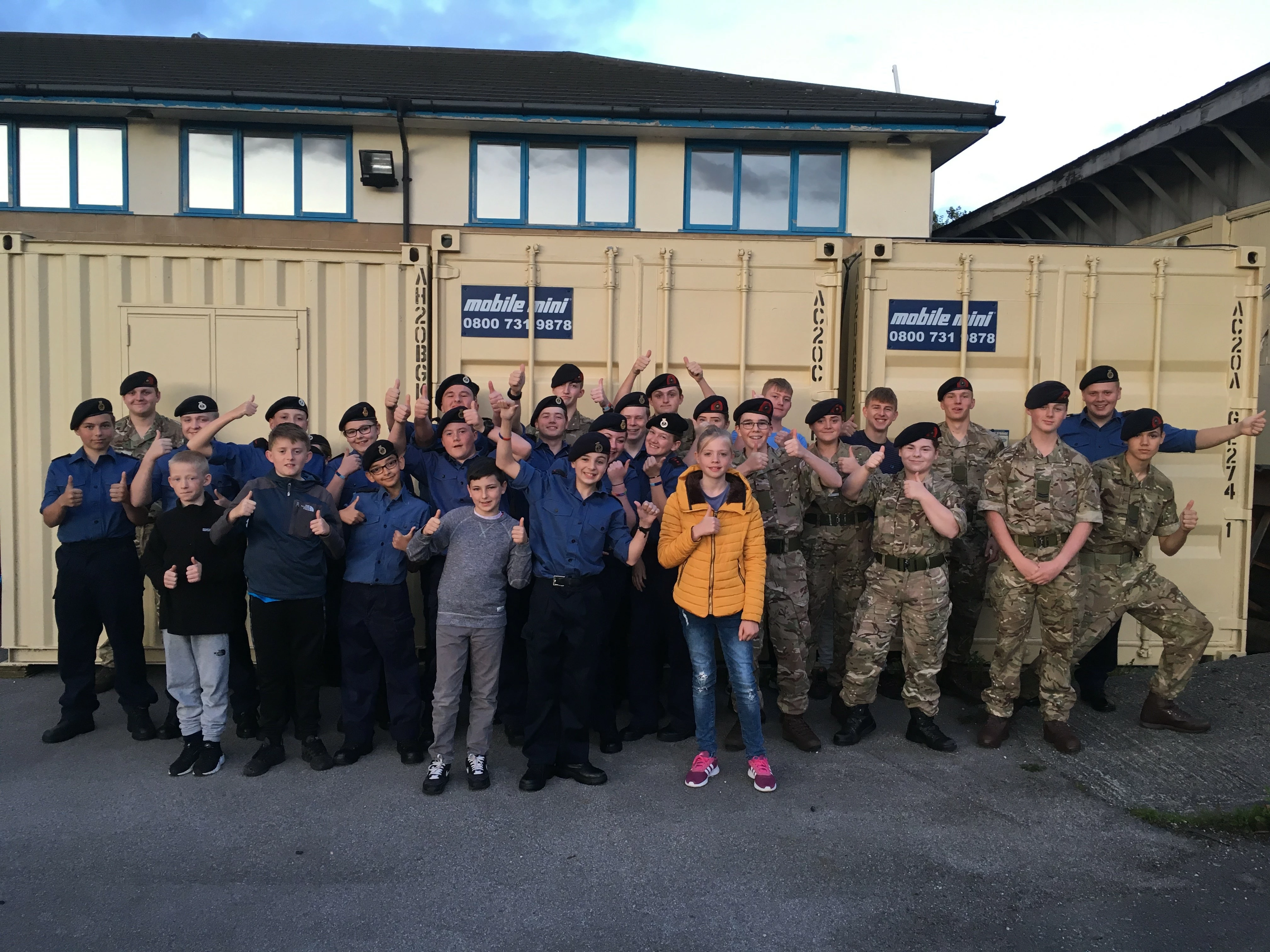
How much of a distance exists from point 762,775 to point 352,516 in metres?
2.39

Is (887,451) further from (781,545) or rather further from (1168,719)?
(1168,719)

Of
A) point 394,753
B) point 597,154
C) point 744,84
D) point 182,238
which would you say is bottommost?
point 394,753

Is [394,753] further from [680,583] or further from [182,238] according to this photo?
[182,238]

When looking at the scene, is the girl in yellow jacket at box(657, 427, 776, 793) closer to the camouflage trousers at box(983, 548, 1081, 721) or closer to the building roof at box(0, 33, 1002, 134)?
the camouflage trousers at box(983, 548, 1081, 721)

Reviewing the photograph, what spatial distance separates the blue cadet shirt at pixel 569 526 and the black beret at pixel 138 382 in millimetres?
2436

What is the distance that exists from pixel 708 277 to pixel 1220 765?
4.01 metres

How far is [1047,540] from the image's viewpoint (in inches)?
165

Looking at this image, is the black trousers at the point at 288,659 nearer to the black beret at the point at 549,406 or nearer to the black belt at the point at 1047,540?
the black beret at the point at 549,406

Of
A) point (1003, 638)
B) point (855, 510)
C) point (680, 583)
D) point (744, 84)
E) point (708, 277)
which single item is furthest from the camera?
point (744, 84)

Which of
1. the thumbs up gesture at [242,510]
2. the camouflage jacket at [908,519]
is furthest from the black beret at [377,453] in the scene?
the camouflage jacket at [908,519]

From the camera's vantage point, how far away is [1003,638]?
14.0 feet

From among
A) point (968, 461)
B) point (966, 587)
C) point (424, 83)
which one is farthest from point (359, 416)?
point (424, 83)

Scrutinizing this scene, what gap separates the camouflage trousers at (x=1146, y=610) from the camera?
4.32 meters

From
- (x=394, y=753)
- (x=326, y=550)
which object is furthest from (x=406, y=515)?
(x=394, y=753)
